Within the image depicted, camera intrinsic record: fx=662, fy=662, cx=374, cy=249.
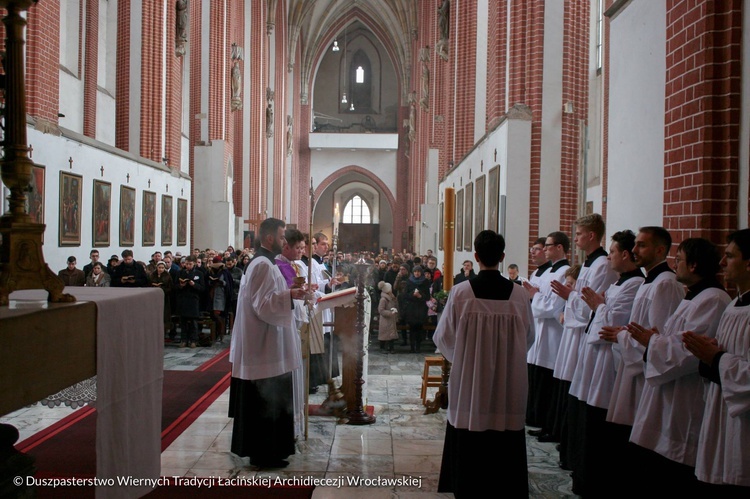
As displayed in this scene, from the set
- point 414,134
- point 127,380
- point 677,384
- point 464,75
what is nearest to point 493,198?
point 464,75

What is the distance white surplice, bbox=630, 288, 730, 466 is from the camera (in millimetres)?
3180

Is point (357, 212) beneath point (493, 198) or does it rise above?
above

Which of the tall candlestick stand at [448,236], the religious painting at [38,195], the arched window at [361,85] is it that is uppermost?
the arched window at [361,85]

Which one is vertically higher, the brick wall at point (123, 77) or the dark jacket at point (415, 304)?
the brick wall at point (123, 77)

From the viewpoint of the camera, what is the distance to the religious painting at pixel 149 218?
1378 centimetres

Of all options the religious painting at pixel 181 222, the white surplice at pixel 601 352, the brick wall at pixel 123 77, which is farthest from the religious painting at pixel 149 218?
the white surplice at pixel 601 352

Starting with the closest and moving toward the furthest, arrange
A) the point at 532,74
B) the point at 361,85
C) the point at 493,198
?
the point at 532,74 → the point at 493,198 → the point at 361,85

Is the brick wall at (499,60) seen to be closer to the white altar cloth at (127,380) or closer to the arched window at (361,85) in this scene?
the white altar cloth at (127,380)

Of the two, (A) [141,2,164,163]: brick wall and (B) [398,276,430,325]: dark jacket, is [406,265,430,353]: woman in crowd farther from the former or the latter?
(A) [141,2,164,163]: brick wall

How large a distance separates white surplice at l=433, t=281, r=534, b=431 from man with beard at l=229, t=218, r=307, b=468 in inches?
53.4

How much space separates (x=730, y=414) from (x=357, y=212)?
4268 centimetres

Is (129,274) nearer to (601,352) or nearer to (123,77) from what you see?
(123,77)

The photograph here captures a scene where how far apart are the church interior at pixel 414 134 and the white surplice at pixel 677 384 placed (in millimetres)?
934

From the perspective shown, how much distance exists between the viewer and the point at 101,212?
11617 mm
